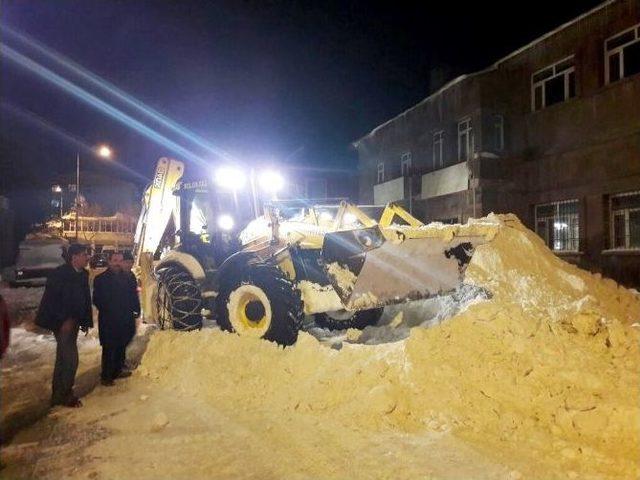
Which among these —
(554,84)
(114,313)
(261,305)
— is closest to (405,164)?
(554,84)

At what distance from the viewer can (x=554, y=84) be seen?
52.6ft

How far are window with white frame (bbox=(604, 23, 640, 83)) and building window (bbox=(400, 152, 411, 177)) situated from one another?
10.7 metres

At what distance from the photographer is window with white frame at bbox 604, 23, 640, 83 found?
43.2 ft

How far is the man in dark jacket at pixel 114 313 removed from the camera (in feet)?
20.9

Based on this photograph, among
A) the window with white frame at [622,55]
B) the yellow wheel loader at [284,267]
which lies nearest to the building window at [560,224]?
the window with white frame at [622,55]

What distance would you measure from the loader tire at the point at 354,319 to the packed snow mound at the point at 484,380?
2.04 metres

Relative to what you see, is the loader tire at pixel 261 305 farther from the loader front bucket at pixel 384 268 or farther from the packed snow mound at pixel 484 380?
the loader front bucket at pixel 384 268

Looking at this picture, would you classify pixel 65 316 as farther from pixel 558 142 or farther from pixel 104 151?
pixel 104 151

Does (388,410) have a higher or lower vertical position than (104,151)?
lower

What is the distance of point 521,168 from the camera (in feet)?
55.6

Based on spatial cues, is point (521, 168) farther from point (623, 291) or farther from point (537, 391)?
point (537, 391)

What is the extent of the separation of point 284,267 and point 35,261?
47.8ft

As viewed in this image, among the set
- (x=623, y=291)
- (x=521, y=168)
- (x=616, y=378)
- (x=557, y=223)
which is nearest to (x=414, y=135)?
(x=521, y=168)

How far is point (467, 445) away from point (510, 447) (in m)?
0.33
